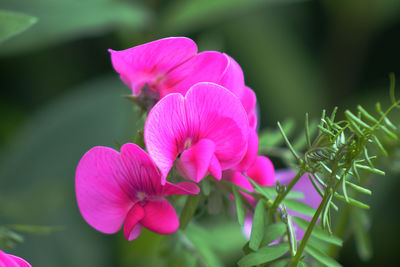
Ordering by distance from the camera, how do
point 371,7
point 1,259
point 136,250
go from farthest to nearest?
point 371,7 < point 136,250 < point 1,259

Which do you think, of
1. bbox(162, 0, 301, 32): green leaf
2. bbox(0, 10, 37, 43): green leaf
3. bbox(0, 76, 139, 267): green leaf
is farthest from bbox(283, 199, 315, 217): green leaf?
bbox(162, 0, 301, 32): green leaf

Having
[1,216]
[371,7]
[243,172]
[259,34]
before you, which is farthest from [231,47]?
[243,172]

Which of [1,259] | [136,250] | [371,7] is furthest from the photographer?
[371,7]

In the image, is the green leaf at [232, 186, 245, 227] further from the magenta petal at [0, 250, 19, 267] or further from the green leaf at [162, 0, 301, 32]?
the green leaf at [162, 0, 301, 32]

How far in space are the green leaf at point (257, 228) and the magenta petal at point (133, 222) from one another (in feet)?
0.27

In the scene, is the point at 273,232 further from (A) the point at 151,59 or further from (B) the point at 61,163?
(B) the point at 61,163

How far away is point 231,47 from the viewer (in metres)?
1.43

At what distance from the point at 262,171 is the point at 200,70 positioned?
3.7 inches

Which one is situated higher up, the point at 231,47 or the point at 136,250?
the point at 231,47

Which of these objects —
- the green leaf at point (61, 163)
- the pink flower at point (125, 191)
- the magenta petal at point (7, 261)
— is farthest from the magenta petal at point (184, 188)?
the green leaf at point (61, 163)

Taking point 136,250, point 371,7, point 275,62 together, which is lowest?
point 136,250

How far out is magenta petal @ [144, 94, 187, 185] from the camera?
349 millimetres

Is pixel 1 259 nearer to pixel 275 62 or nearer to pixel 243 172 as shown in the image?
pixel 243 172

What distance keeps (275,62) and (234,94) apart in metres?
1.10
